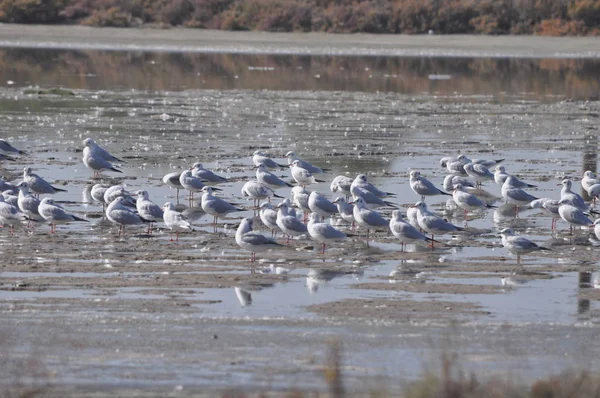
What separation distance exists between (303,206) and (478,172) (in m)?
4.05

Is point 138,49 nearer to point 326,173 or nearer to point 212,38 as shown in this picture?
point 212,38

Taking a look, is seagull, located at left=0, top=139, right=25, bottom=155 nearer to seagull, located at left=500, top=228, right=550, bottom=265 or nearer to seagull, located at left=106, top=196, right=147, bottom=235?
seagull, located at left=106, top=196, right=147, bottom=235

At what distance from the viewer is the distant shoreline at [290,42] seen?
165ft

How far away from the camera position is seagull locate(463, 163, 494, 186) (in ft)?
61.8

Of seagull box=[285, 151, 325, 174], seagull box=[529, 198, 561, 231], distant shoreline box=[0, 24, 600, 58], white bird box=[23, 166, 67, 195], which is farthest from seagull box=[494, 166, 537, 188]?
distant shoreline box=[0, 24, 600, 58]

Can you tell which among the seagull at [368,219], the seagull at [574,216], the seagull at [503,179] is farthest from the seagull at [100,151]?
the seagull at [574,216]

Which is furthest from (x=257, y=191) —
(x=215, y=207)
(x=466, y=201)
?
(x=466, y=201)

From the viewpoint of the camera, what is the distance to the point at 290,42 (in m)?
52.4

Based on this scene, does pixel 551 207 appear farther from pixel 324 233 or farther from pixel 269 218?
pixel 269 218

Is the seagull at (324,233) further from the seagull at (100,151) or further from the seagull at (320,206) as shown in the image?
the seagull at (100,151)

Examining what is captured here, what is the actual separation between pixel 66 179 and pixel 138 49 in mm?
32327

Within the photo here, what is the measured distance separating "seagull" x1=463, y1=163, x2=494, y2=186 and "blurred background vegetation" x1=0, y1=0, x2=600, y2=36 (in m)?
37.7

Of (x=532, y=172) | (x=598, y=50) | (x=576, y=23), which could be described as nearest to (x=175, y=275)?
(x=532, y=172)

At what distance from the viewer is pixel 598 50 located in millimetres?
51531
